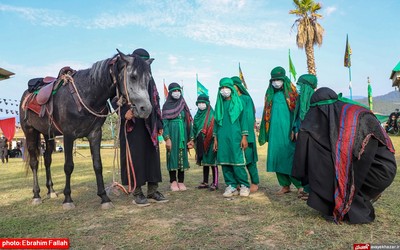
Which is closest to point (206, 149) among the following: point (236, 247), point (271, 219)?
point (271, 219)

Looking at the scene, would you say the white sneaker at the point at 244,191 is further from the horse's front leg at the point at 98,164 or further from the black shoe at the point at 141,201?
the horse's front leg at the point at 98,164

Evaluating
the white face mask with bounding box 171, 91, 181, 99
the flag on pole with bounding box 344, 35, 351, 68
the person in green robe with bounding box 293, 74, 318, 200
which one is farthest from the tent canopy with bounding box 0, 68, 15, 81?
the flag on pole with bounding box 344, 35, 351, 68

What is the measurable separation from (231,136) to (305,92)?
4.32ft

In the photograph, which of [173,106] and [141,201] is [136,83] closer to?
[141,201]

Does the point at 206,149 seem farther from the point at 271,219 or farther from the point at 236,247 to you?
the point at 236,247

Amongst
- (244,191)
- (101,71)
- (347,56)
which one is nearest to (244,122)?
(244,191)

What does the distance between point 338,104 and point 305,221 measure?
1370mm

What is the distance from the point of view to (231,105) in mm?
5383

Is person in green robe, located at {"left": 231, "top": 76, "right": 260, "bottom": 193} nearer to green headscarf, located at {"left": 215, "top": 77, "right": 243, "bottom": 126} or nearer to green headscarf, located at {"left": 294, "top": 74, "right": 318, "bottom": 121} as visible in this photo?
green headscarf, located at {"left": 215, "top": 77, "right": 243, "bottom": 126}

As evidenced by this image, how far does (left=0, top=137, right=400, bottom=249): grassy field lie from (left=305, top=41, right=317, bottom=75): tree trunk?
18.3m

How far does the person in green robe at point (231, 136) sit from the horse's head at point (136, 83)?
1.56 meters

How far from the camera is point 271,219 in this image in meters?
3.90

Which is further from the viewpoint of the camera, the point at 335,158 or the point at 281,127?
the point at 281,127

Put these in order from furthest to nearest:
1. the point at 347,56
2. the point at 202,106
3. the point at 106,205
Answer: the point at 347,56 → the point at 202,106 → the point at 106,205
